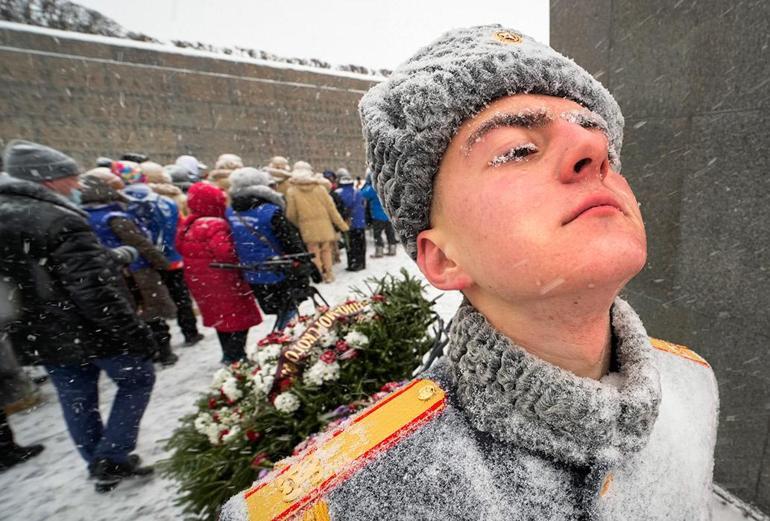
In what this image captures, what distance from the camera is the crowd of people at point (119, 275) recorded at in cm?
228

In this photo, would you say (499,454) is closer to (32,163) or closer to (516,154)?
(516,154)

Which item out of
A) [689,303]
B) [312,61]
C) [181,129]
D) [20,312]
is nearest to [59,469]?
[20,312]

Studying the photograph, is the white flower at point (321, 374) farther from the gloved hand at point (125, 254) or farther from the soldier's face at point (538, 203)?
the gloved hand at point (125, 254)

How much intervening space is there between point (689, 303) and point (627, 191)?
1.90 metres

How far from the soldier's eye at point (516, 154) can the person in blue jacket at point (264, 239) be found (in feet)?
10.7

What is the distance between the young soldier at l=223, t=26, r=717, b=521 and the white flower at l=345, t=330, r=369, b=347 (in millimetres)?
839

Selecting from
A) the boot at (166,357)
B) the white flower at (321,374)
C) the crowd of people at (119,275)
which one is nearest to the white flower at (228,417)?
the white flower at (321,374)

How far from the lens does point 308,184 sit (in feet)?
21.4

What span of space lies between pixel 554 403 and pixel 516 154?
514 millimetres

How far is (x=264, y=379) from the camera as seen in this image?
1732 millimetres

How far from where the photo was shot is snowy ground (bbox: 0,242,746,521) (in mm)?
2549

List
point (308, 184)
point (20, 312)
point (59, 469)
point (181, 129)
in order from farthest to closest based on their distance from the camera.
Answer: point (181, 129), point (308, 184), point (59, 469), point (20, 312)

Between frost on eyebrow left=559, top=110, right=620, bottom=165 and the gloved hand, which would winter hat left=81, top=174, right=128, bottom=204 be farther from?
frost on eyebrow left=559, top=110, right=620, bottom=165

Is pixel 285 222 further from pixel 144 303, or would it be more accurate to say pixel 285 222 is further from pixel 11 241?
pixel 11 241
